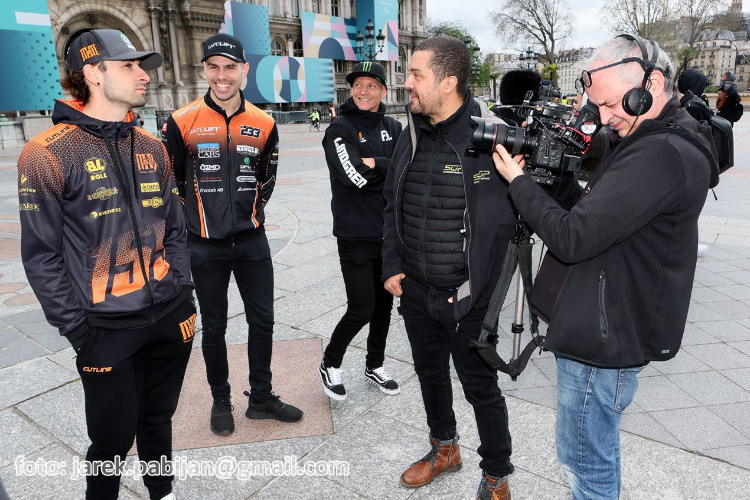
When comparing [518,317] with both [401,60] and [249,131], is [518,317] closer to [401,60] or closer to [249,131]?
[249,131]

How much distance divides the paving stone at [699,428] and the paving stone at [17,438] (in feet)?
12.1

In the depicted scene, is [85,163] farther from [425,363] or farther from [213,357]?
[425,363]

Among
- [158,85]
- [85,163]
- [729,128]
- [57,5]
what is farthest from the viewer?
[158,85]

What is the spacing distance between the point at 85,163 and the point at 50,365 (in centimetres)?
262

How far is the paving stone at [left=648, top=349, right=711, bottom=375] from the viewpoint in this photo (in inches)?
150

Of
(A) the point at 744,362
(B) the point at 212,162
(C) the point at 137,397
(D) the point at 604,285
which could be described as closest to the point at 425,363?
(D) the point at 604,285

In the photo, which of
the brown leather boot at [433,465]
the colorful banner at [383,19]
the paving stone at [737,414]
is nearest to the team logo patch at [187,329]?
the brown leather boot at [433,465]

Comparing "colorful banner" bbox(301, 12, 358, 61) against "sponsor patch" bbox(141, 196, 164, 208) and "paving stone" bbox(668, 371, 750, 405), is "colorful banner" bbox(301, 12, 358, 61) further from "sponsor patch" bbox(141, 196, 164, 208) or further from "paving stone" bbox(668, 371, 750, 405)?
"sponsor patch" bbox(141, 196, 164, 208)

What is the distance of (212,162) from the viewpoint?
3.09 meters

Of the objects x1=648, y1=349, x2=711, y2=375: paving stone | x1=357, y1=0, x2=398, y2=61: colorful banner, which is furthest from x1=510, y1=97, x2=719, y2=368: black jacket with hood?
x1=357, y1=0, x2=398, y2=61: colorful banner

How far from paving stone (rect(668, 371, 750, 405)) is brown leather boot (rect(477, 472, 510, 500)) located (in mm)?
1682

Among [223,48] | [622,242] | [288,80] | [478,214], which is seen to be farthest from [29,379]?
[288,80]

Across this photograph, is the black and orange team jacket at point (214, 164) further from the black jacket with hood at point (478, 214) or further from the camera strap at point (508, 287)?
the camera strap at point (508, 287)

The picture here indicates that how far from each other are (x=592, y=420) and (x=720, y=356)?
2749 mm
